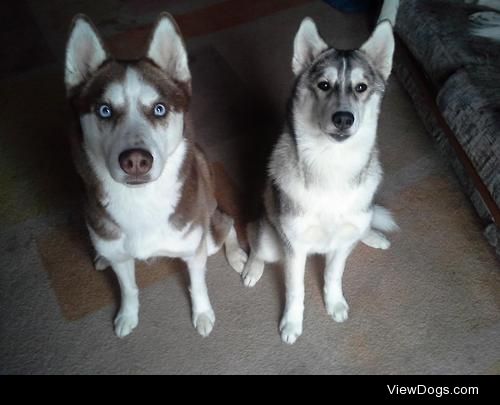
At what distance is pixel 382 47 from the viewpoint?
1742 mm

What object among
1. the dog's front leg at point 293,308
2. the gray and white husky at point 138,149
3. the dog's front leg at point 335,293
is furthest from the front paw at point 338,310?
the gray and white husky at point 138,149

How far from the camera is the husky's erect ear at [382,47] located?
5.57 feet

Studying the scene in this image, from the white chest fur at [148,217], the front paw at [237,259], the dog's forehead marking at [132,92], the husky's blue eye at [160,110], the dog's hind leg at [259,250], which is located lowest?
the front paw at [237,259]

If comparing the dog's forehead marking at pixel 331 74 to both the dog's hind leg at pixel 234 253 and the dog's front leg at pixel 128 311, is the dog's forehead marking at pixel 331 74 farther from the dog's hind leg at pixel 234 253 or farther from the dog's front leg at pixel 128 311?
the dog's front leg at pixel 128 311

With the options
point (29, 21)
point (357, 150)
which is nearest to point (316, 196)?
point (357, 150)

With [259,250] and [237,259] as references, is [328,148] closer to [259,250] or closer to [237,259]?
[259,250]

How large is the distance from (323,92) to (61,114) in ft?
6.51

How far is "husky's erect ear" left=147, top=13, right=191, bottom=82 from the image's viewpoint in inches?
58.6

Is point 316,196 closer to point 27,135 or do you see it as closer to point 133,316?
point 133,316

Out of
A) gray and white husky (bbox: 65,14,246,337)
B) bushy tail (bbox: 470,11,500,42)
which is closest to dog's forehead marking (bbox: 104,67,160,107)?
gray and white husky (bbox: 65,14,246,337)

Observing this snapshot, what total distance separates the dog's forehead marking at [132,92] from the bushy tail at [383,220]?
1.28 m

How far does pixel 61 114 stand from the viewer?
302 cm

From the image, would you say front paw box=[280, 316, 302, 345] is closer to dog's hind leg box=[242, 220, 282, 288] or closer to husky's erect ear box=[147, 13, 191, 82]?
dog's hind leg box=[242, 220, 282, 288]

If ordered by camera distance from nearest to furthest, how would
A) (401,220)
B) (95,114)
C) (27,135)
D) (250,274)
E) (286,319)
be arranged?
1. (95,114)
2. (286,319)
3. (250,274)
4. (401,220)
5. (27,135)
